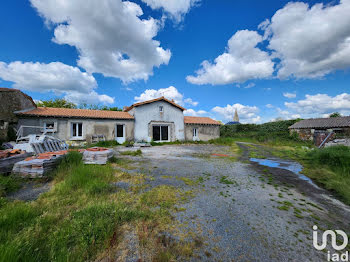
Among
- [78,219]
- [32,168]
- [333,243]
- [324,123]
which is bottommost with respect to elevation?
[333,243]

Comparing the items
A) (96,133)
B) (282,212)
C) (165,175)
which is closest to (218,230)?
(282,212)

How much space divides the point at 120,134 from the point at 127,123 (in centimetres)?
133

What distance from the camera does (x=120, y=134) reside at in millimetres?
13836

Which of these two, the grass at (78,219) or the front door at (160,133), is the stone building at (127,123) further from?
the grass at (78,219)

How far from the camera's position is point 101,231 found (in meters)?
1.83

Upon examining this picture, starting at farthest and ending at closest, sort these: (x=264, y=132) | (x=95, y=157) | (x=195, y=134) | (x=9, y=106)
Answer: (x=264, y=132) → (x=195, y=134) → (x=9, y=106) → (x=95, y=157)

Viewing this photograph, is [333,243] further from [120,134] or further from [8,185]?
[120,134]

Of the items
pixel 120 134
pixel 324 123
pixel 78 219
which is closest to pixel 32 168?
pixel 78 219

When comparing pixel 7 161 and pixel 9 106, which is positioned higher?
pixel 9 106

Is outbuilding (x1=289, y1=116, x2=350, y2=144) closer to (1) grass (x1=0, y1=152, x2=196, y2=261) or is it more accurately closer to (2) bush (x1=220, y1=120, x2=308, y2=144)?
(2) bush (x1=220, y1=120, x2=308, y2=144)

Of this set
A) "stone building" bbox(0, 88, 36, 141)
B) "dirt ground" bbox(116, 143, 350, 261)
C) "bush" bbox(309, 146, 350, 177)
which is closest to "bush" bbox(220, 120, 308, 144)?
"bush" bbox(309, 146, 350, 177)

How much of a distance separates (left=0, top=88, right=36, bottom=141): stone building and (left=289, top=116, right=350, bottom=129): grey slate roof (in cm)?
2732

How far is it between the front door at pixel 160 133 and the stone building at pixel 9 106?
10.7 m

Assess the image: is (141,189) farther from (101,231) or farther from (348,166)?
(348,166)
